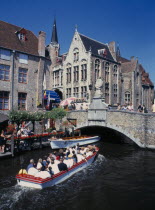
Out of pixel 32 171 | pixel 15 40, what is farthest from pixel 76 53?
pixel 32 171

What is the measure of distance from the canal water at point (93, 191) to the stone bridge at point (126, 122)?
4.54 meters

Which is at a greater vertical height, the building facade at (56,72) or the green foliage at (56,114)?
the building facade at (56,72)

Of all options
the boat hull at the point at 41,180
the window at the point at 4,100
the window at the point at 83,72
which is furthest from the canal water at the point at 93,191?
the window at the point at 83,72

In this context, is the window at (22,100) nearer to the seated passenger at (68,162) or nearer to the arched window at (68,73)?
the arched window at (68,73)

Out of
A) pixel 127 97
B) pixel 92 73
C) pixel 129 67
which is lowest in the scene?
pixel 127 97

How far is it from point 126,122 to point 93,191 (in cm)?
1134

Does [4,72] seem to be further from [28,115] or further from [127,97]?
[127,97]

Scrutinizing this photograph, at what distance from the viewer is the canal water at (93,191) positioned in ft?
27.8

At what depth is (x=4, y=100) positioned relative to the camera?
23.9 m

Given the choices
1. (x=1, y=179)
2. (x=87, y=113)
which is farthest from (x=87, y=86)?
(x=1, y=179)

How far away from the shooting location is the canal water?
8461 millimetres

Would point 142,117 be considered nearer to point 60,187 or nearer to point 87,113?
point 87,113

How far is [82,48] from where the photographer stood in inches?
1209

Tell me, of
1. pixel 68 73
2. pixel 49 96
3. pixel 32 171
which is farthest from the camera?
pixel 68 73
